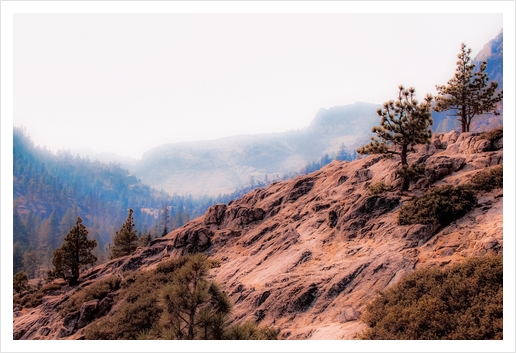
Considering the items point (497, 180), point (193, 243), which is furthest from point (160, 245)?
point (497, 180)

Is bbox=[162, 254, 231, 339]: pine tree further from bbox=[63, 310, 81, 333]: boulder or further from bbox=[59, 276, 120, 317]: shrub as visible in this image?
bbox=[59, 276, 120, 317]: shrub

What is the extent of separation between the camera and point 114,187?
200 meters

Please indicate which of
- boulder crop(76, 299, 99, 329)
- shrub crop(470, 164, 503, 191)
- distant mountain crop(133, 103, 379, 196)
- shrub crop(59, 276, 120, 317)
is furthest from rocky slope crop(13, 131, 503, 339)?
distant mountain crop(133, 103, 379, 196)

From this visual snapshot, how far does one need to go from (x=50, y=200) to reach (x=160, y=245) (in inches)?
5747

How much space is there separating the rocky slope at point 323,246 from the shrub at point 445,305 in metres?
1.13

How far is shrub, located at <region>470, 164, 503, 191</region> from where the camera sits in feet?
61.9

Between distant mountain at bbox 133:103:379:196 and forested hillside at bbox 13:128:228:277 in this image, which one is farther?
distant mountain at bbox 133:103:379:196

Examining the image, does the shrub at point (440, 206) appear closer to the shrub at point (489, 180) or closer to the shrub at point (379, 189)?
the shrub at point (489, 180)

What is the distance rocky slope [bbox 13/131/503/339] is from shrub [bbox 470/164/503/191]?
1.77ft

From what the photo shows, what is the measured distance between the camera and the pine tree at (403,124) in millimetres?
23125

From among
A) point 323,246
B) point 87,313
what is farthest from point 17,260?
point 323,246

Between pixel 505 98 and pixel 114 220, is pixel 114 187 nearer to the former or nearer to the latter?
pixel 114 220

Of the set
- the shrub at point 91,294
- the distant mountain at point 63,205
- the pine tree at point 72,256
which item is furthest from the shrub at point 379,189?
the distant mountain at point 63,205

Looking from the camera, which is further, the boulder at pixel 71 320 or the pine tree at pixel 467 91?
the pine tree at pixel 467 91
